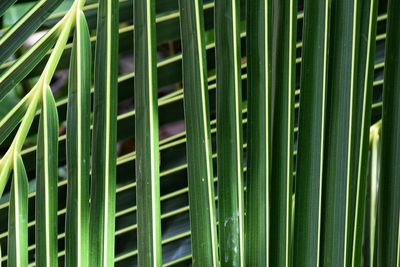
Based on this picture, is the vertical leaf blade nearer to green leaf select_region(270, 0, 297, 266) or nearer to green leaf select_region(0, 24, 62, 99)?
green leaf select_region(270, 0, 297, 266)

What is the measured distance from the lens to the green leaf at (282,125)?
1.71ft

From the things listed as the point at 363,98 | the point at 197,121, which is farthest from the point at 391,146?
the point at 197,121

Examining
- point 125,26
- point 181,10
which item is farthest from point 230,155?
point 125,26

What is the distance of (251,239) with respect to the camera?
52 centimetres

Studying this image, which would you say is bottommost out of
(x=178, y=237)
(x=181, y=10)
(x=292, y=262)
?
(x=178, y=237)

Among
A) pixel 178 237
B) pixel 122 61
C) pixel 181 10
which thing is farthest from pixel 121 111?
pixel 181 10

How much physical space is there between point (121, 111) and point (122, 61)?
0.23 feet

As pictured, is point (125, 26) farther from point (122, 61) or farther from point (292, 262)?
point (292, 262)

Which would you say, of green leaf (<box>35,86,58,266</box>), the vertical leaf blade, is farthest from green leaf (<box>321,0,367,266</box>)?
green leaf (<box>35,86,58,266</box>)

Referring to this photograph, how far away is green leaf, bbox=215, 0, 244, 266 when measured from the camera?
509mm

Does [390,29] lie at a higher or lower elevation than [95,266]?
higher

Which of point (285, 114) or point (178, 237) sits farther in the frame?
point (178, 237)

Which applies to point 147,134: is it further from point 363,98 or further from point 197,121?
point 363,98

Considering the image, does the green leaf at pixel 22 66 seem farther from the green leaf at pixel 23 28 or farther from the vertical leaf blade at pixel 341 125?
the vertical leaf blade at pixel 341 125
